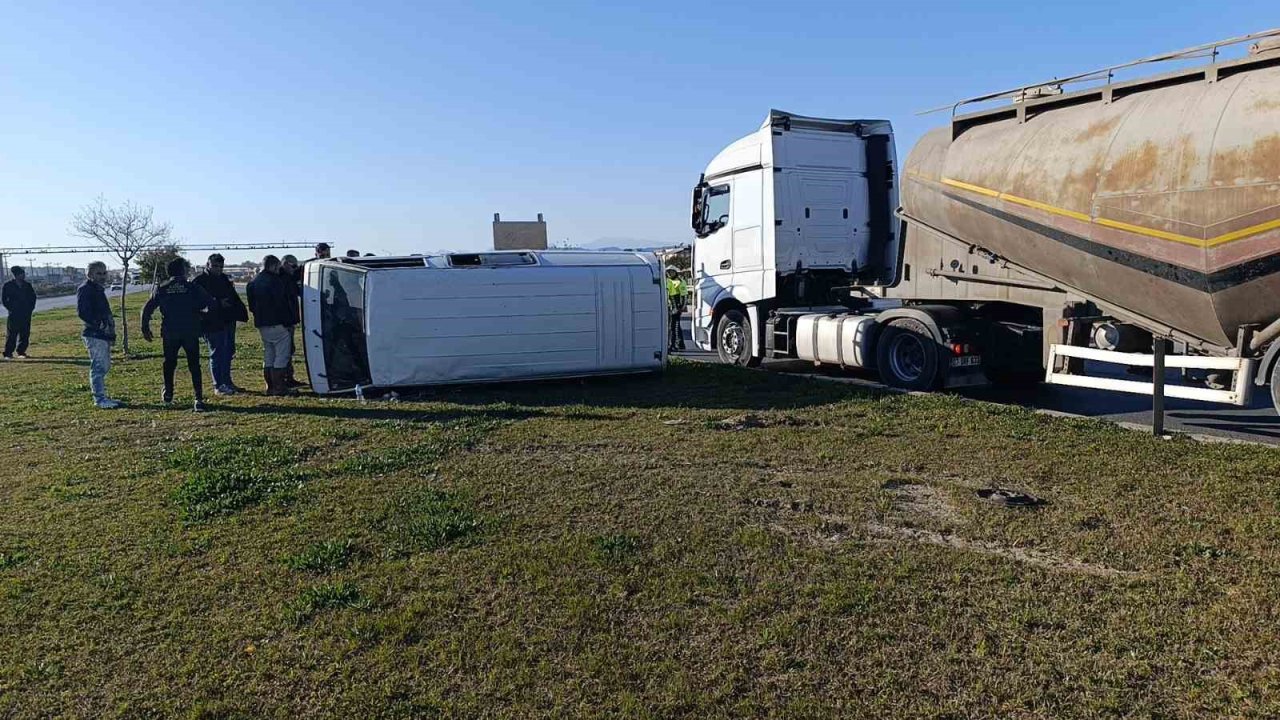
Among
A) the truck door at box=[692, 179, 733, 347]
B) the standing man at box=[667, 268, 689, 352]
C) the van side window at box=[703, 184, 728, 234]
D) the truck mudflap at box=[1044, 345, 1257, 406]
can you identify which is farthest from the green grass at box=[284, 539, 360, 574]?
the standing man at box=[667, 268, 689, 352]

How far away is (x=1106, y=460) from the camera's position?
725cm

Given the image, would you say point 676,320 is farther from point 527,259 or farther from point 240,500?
point 240,500

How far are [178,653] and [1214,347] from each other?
27.3 ft

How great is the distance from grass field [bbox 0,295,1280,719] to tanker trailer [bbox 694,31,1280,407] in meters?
1.14

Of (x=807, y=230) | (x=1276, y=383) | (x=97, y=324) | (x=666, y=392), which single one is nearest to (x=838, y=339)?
(x=807, y=230)

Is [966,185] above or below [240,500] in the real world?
above

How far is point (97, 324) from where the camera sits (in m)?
11.0

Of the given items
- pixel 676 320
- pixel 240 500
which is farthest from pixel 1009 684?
pixel 676 320

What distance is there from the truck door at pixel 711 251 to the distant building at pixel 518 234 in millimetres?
13500

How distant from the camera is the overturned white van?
37.0 ft

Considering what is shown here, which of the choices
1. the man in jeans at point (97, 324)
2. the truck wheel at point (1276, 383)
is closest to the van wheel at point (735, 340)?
the truck wheel at point (1276, 383)

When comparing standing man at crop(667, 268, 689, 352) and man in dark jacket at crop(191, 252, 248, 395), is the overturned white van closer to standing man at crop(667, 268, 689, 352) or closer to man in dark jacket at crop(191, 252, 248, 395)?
man in dark jacket at crop(191, 252, 248, 395)

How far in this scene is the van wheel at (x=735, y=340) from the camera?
561 inches

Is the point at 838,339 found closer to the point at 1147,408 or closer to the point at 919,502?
the point at 1147,408
